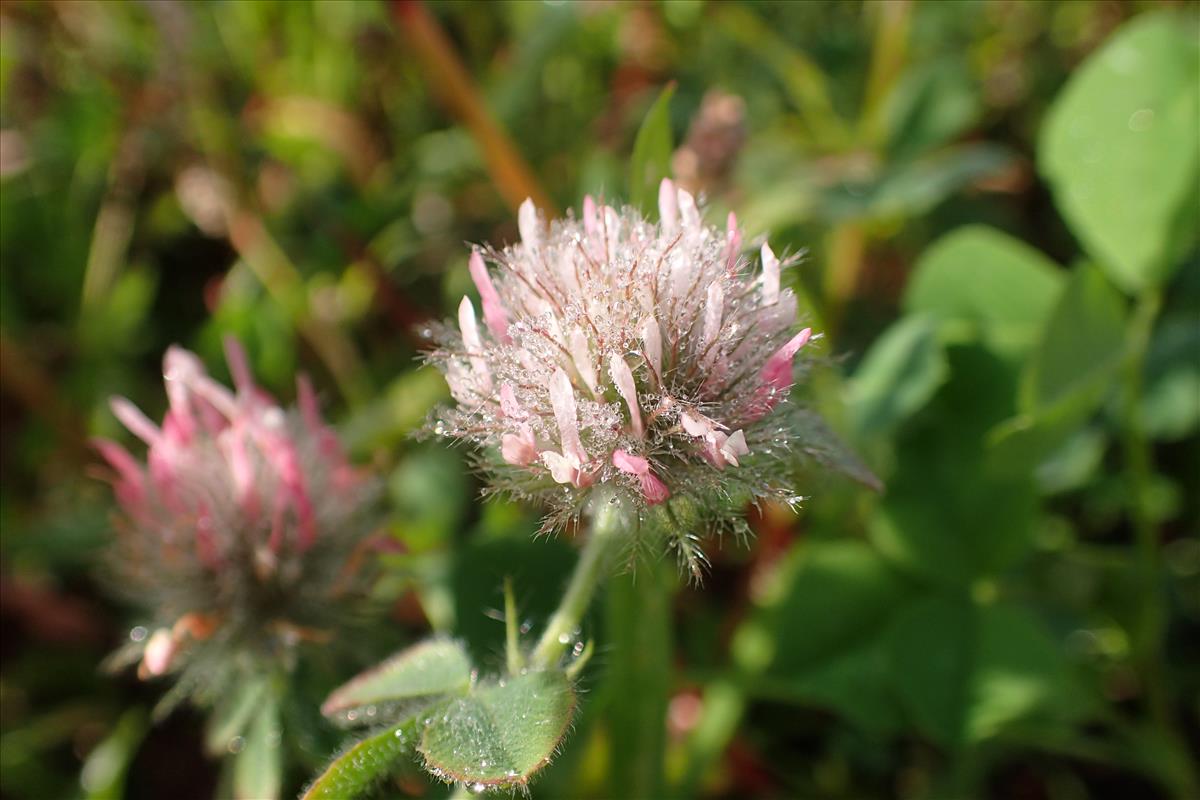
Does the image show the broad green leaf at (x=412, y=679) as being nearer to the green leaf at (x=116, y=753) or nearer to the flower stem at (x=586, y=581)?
the flower stem at (x=586, y=581)

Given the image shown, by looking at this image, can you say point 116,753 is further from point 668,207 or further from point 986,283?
point 986,283

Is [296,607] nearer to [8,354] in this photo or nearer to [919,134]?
[8,354]

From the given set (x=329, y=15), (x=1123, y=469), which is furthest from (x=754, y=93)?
(x=1123, y=469)

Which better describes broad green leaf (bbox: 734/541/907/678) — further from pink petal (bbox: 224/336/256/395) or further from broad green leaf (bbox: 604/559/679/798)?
pink petal (bbox: 224/336/256/395)

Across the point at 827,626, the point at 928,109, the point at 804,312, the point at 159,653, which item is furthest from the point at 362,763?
the point at 928,109

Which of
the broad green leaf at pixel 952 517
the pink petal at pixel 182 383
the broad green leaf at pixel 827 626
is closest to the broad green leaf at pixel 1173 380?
the broad green leaf at pixel 952 517

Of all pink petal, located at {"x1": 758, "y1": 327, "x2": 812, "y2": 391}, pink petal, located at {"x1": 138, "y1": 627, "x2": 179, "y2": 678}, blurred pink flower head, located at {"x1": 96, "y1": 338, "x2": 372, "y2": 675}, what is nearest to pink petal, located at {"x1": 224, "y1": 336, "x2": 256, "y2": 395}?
blurred pink flower head, located at {"x1": 96, "y1": 338, "x2": 372, "y2": 675}
